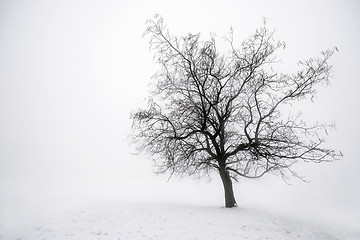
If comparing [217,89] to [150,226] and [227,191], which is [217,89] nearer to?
[227,191]

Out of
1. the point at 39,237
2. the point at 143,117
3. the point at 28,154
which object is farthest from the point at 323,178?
the point at 28,154

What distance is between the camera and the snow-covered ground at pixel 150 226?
8352mm

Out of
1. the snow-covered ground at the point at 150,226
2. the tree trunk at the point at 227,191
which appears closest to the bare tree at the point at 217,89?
the tree trunk at the point at 227,191

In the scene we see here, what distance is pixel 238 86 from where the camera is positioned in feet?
45.5

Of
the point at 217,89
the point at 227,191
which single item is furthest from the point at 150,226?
the point at 217,89

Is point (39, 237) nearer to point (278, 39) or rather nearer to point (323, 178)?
point (278, 39)

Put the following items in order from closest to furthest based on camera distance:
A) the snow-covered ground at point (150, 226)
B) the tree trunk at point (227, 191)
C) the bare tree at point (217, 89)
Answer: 1. the snow-covered ground at point (150, 226)
2. the bare tree at point (217, 89)
3. the tree trunk at point (227, 191)

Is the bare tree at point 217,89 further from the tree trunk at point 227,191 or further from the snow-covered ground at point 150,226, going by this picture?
the snow-covered ground at point 150,226

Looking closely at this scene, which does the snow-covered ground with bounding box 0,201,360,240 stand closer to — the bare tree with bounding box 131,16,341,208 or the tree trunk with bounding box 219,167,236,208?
the tree trunk with bounding box 219,167,236,208

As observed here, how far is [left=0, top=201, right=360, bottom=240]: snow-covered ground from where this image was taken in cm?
835

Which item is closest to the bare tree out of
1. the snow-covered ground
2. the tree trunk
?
the tree trunk

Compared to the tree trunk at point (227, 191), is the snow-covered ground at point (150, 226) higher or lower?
lower

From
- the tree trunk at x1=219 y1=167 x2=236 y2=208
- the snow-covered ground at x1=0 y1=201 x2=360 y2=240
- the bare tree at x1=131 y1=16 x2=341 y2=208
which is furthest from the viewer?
the tree trunk at x1=219 y1=167 x2=236 y2=208

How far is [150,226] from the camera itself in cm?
934
